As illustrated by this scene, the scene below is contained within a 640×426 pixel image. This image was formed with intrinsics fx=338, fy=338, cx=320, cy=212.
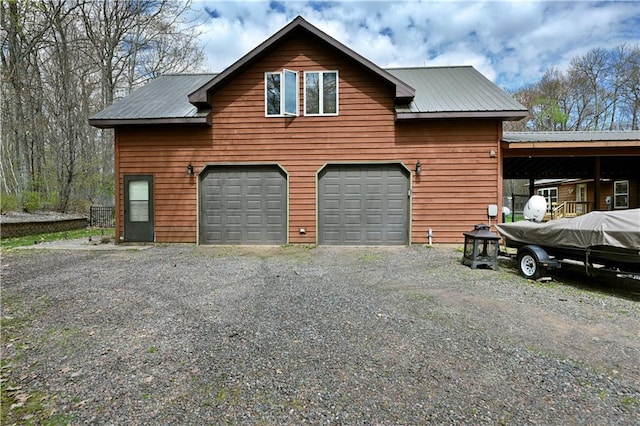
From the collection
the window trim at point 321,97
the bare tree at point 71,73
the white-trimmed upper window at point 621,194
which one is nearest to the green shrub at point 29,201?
the bare tree at point 71,73

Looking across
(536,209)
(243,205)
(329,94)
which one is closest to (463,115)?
(536,209)

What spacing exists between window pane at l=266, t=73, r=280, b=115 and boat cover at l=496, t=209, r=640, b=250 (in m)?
6.61

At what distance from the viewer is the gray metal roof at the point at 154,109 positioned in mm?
9164

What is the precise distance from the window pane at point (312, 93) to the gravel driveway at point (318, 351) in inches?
212

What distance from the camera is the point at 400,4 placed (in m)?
10.2

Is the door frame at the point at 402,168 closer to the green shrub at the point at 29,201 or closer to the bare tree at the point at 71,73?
the bare tree at the point at 71,73

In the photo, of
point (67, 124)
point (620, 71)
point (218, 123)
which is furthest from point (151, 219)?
point (620, 71)

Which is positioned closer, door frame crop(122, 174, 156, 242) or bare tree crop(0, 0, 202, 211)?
door frame crop(122, 174, 156, 242)

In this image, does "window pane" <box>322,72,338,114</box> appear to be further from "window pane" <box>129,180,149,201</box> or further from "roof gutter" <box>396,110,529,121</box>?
"window pane" <box>129,180,149,201</box>

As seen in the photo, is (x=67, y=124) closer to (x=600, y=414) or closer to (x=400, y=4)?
(x=400, y=4)

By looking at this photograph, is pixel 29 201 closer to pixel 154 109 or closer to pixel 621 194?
pixel 154 109

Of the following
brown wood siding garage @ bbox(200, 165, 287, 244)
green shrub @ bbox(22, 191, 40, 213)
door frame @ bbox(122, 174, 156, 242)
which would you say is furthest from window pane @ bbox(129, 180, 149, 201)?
green shrub @ bbox(22, 191, 40, 213)

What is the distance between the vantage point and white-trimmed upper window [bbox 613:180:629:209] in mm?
15493

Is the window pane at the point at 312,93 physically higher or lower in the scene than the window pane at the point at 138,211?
higher
